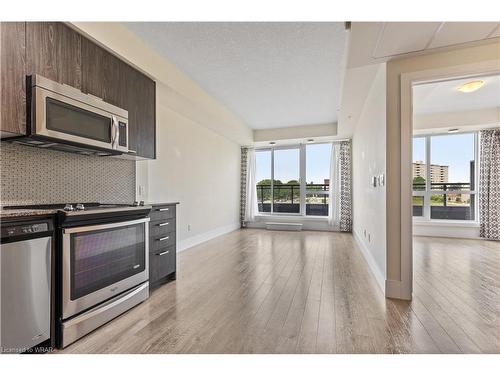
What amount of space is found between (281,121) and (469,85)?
3371 millimetres

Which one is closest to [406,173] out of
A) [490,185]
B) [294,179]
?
[490,185]

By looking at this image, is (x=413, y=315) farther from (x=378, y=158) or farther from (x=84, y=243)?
(x=84, y=243)

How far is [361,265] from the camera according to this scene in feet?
11.5

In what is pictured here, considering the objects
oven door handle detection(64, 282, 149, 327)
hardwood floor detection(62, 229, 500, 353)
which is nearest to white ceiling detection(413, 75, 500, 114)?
hardwood floor detection(62, 229, 500, 353)

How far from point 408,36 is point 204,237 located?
4.52 metres

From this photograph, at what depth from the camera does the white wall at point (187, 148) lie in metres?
2.71

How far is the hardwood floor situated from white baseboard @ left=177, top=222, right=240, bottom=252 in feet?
2.38

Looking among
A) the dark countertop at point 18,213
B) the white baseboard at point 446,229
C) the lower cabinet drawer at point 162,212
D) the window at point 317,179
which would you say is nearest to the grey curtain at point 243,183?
the window at point 317,179

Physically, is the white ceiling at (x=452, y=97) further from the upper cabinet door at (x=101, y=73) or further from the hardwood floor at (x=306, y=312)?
the upper cabinet door at (x=101, y=73)

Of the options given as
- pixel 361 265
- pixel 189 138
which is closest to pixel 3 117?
pixel 189 138

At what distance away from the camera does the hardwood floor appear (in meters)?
1.69

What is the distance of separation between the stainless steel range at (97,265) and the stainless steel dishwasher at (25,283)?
0.29 feet

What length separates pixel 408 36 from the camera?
2068 millimetres

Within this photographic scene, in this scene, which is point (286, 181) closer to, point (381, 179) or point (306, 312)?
point (381, 179)
